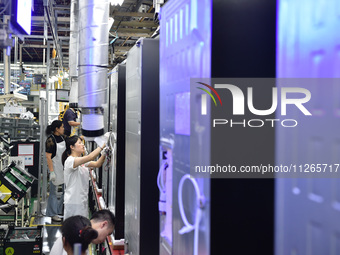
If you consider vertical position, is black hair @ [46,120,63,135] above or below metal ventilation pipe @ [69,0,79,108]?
below

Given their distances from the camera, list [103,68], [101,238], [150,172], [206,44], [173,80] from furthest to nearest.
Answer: [103,68] → [101,238] → [150,172] → [173,80] → [206,44]

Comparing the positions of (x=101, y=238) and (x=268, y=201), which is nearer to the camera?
(x=268, y=201)

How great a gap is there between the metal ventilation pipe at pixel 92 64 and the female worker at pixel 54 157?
11.2ft

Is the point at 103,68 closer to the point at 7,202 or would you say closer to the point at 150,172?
the point at 150,172

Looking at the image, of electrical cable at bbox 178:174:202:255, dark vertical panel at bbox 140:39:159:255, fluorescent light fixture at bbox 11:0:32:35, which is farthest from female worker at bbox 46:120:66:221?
electrical cable at bbox 178:174:202:255

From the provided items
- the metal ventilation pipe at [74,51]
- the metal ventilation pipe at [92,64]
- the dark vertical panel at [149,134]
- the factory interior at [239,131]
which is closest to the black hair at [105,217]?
the factory interior at [239,131]

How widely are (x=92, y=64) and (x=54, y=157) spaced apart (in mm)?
3670

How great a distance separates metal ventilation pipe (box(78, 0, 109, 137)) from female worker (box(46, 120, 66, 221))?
3.41 meters

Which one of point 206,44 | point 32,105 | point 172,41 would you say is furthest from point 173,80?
point 32,105

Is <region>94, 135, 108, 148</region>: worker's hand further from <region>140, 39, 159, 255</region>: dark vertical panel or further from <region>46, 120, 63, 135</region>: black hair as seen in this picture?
<region>46, 120, 63, 135</region>: black hair

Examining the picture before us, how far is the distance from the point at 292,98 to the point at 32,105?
16.7 meters

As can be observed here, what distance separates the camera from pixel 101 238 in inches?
107

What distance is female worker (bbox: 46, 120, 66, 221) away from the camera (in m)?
6.48

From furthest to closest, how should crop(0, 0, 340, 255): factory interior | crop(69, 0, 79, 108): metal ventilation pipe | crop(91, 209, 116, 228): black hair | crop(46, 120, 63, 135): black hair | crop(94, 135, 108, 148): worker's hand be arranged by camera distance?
crop(46, 120, 63, 135): black hair < crop(69, 0, 79, 108): metal ventilation pipe < crop(94, 135, 108, 148): worker's hand < crop(91, 209, 116, 228): black hair < crop(0, 0, 340, 255): factory interior
